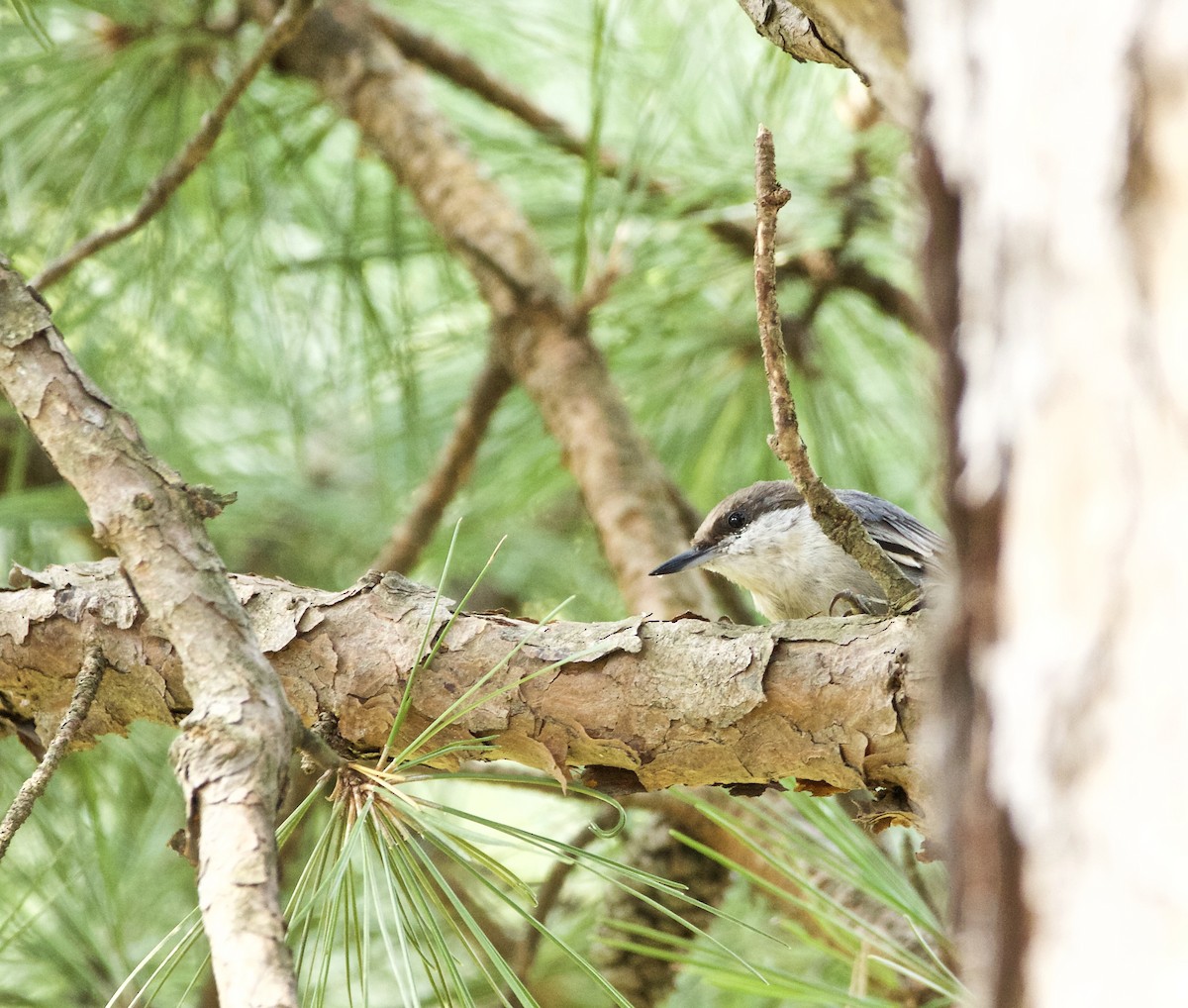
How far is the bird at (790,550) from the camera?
1.90 meters

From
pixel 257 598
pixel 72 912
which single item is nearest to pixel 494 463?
pixel 72 912

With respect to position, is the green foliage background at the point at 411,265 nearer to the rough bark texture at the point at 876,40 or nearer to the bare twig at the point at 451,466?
the bare twig at the point at 451,466

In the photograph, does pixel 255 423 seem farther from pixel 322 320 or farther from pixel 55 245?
pixel 55 245

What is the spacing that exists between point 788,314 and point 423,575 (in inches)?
44.1

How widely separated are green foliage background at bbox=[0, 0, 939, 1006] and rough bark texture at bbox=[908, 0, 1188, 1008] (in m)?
1.47

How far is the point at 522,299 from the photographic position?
6.84 ft

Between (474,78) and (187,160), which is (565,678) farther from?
(474,78)

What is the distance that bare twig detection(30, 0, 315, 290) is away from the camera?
1490 mm

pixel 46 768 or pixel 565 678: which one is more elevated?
pixel 565 678

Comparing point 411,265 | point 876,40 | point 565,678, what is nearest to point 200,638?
point 565,678

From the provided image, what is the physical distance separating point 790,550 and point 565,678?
96 cm

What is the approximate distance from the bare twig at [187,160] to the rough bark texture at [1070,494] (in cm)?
126

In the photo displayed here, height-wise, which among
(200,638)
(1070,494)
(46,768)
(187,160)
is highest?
(187,160)

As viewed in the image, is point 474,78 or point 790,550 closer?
point 790,550
